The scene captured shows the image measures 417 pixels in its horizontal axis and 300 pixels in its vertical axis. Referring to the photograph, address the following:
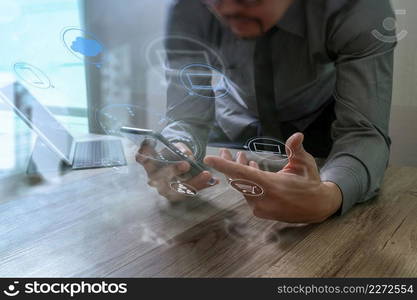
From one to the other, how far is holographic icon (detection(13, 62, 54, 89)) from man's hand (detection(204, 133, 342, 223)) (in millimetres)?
297

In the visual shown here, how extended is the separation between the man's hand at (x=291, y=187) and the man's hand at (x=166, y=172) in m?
0.07

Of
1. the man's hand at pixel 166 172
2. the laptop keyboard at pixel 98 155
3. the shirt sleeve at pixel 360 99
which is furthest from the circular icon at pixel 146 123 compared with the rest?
the shirt sleeve at pixel 360 99

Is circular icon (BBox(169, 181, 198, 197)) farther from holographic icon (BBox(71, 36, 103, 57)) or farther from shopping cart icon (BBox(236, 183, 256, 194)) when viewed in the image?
holographic icon (BBox(71, 36, 103, 57))

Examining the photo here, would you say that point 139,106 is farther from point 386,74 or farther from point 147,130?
point 386,74

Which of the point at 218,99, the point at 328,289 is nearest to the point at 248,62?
the point at 218,99

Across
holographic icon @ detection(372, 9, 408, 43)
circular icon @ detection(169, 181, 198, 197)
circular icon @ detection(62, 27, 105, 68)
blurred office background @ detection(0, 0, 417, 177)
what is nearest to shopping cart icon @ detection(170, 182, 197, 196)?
circular icon @ detection(169, 181, 198, 197)

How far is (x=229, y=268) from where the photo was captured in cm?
41

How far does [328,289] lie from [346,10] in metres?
0.32

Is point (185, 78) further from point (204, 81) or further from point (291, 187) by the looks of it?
point (291, 187)

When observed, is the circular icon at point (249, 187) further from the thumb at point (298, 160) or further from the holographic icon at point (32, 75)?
the holographic icon at point (32, 75)

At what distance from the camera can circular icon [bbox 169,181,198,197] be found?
22.5 inches

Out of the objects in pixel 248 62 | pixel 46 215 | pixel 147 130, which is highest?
pixel 248 62

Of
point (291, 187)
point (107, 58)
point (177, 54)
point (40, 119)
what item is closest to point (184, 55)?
point (177, 54)

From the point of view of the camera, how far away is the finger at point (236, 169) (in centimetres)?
47
